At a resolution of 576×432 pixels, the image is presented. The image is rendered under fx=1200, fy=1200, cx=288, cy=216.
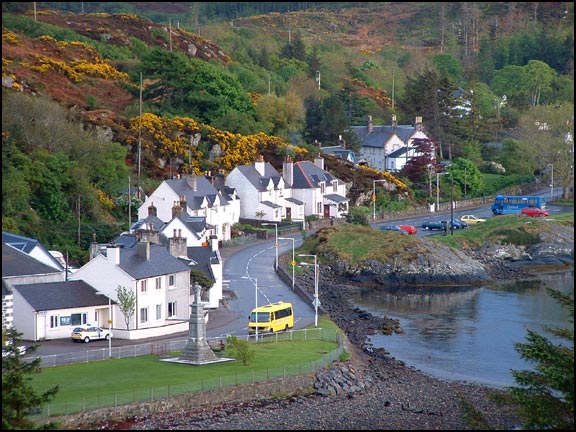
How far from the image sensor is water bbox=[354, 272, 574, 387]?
168ft

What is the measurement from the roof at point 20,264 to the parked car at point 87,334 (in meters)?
3.58

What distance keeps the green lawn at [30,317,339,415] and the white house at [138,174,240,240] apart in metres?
23.8

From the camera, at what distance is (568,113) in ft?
341

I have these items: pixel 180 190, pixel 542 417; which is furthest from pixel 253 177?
pixel 542 417

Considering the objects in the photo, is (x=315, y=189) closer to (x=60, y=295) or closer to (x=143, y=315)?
(x=143, y=315)

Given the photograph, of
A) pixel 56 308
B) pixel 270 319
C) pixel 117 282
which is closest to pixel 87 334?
pixel 56 308

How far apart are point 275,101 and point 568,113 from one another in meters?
25.4

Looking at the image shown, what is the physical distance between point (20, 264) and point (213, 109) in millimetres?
51177

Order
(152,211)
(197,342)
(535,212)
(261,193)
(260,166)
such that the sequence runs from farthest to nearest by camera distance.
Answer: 1. (535,212)
2. (260,166)
3. (261,193)
4. (152,211)
5. (197,342)

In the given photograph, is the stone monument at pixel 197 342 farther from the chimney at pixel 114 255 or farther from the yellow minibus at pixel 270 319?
the chimney at pixel 114 255

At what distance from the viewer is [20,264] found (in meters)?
49.6

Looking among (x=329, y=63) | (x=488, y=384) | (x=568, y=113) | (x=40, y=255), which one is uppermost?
(x=329, y=63)

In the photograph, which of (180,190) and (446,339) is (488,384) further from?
(180,190)

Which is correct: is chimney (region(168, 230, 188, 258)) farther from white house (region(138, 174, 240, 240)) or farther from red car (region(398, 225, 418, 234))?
red car (region(398, 225, 418, 234))
